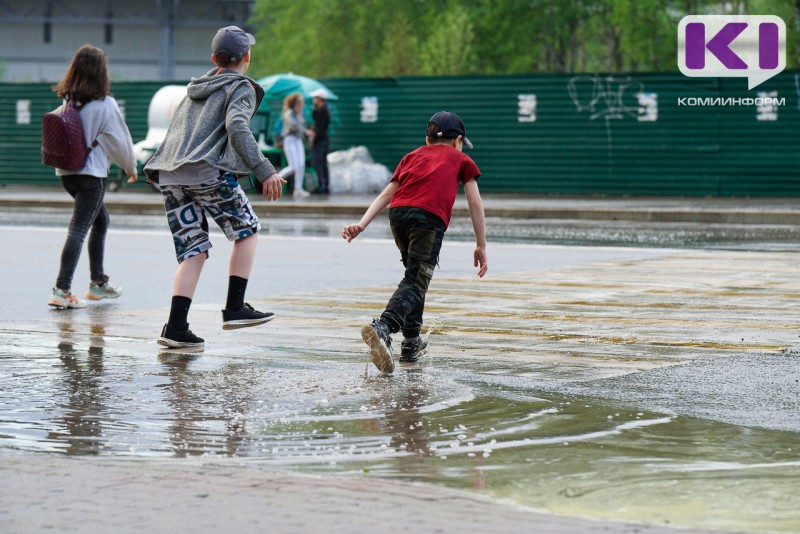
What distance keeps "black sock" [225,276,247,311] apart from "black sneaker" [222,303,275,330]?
0.11 feet

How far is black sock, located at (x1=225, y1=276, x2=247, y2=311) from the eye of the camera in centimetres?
846

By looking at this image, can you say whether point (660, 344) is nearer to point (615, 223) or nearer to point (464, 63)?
point (615, 223)

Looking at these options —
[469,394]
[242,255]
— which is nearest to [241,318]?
[242,255]

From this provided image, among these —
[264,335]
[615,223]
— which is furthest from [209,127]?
[615,223]

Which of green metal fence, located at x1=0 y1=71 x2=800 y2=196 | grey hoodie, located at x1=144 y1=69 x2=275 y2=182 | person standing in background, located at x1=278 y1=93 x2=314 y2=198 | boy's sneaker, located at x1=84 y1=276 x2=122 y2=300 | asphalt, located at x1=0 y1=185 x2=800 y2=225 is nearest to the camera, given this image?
grey hoodie, located at x1=144 y1=69 x2=275 y2=182

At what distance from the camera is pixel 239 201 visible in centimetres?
833

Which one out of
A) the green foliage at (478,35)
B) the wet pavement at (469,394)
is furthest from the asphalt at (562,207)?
the green foliage at (478,35)

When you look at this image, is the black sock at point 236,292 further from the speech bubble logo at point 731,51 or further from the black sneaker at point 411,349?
the speech bubble logo at point 731,51

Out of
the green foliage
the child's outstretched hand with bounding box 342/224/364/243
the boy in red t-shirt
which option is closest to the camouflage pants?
the boy in red t-shirt

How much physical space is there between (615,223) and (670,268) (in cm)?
826

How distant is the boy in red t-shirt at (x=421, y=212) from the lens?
305 inches

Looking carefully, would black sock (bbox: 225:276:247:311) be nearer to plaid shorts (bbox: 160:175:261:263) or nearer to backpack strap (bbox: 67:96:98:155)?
plaid shorts (bbox: 160:175:261:263)

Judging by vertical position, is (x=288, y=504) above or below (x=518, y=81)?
below

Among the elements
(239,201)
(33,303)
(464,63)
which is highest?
(464,63)
